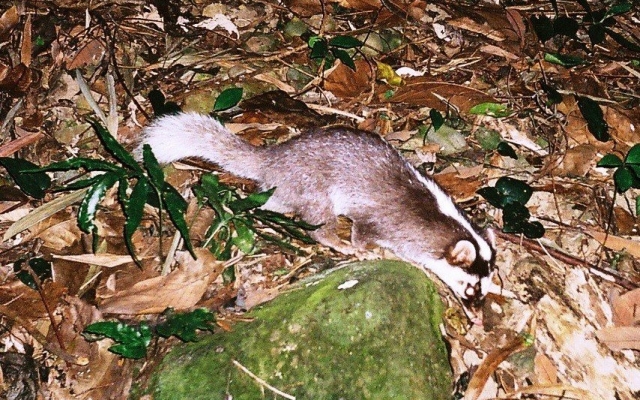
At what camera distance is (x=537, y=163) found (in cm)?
538

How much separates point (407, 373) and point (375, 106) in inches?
120

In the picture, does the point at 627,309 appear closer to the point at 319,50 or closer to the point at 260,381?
the point at 260,381

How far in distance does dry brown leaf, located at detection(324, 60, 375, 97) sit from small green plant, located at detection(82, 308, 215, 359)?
9.83 ft

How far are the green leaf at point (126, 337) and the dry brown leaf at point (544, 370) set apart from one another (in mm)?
2493

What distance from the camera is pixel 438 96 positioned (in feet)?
18.2

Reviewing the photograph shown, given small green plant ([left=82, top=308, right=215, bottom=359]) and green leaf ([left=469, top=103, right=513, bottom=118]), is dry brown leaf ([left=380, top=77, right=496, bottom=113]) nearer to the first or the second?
green leaf ([left=469, top=103, right=513, bottom=118])

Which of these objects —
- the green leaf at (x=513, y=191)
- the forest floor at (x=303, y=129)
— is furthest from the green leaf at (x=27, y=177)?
the green leaf at (x=513, y=191)

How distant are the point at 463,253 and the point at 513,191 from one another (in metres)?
0.70

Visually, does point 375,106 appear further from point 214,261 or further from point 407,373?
point 407,373

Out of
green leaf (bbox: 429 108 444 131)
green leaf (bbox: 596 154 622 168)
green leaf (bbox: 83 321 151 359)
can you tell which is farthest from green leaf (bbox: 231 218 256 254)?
green leaf (bbox: 596 154 622 168)

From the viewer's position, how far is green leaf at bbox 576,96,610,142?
5.20m

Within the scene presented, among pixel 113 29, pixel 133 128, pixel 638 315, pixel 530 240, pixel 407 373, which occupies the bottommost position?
pixel 638 315

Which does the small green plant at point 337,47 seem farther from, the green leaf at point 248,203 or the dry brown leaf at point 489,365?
the dry brown leaf at point 489,365

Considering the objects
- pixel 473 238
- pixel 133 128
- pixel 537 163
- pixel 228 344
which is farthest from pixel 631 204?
pixel 133 128
